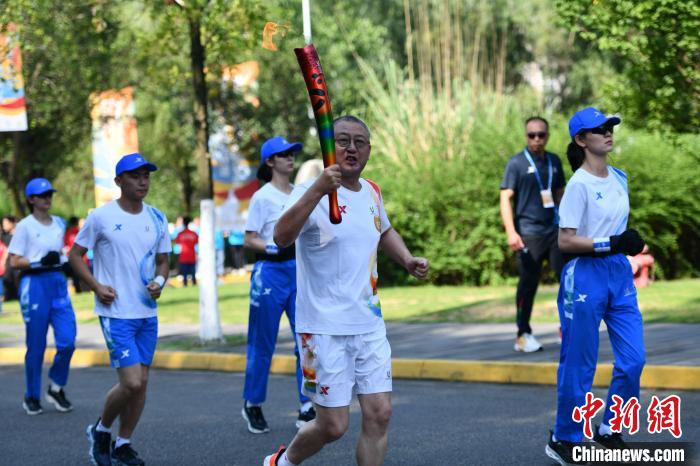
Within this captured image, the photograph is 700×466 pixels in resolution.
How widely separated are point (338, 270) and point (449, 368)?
16.7 ft

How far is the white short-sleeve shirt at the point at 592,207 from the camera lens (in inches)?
246

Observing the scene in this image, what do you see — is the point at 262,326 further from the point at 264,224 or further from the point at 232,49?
the point at 232,49

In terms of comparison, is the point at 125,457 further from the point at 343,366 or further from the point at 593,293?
the point at 593,293

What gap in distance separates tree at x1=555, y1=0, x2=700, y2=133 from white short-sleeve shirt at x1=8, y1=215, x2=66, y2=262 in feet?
18.9

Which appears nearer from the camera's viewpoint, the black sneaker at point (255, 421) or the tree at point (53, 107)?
the black sneaker at point (255, 421)

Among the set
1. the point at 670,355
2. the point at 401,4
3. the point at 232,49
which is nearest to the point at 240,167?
the point at 401,4

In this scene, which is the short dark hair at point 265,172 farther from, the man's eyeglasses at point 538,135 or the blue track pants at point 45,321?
the man's eyeglasses at point 538,135

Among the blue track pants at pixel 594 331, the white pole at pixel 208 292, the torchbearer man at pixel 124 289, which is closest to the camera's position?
the blue track pants at pixel 594 331

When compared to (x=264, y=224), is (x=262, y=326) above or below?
below

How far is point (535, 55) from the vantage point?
42.0 meters

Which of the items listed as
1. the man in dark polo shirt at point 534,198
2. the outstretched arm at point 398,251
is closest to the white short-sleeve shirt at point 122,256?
the outstretched arm at point 398,251

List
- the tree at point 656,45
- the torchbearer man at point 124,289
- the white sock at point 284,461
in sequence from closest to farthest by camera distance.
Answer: the white sock at point 284,461 < the torchbearer man at point 124,289 < the tree at point 656,45

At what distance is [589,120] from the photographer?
630 cm

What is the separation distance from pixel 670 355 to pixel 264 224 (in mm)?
3763
